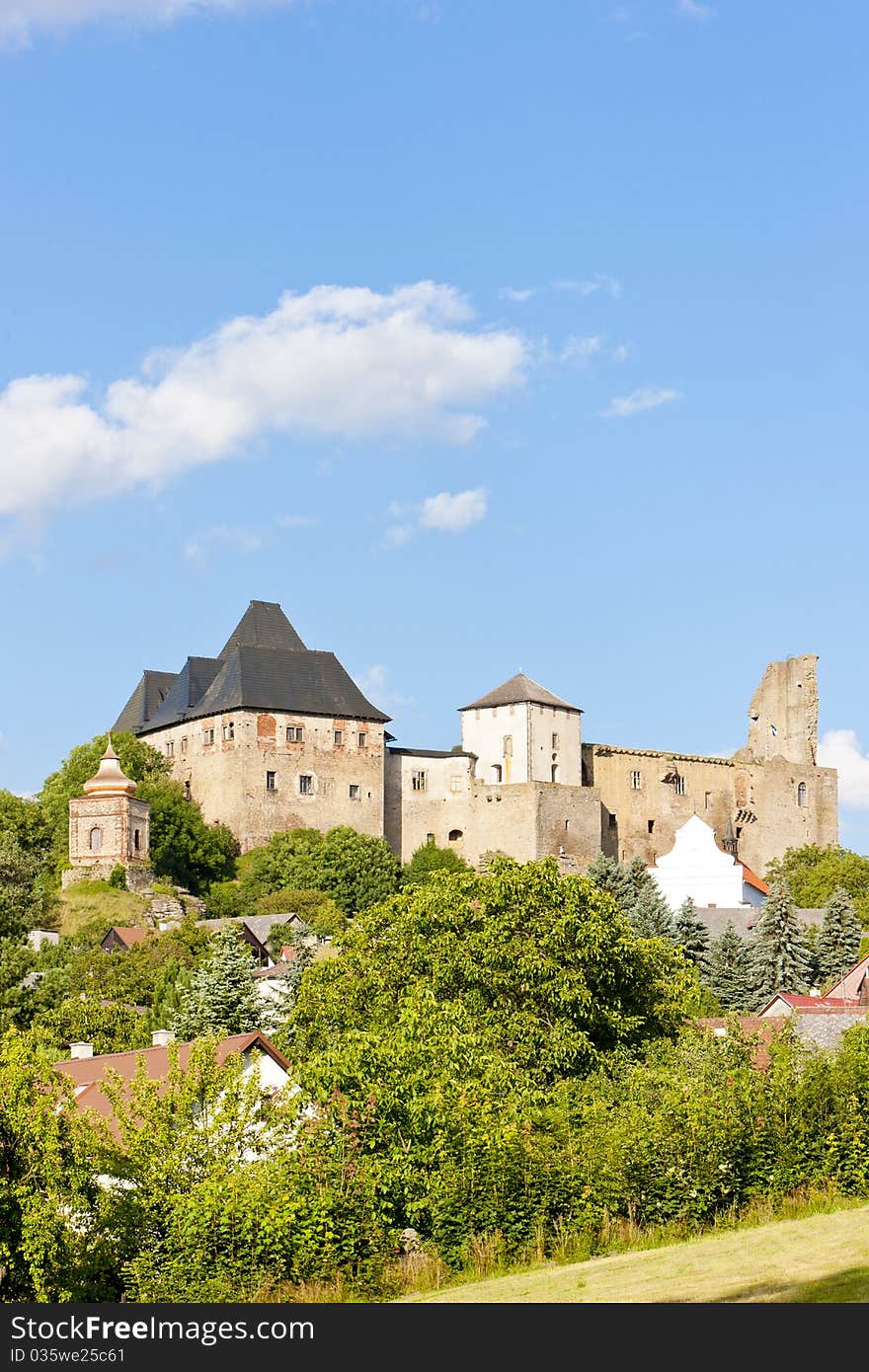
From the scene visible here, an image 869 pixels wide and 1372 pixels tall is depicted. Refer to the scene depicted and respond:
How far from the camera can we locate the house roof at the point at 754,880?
84375mm

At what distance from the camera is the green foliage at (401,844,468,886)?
3108 inches

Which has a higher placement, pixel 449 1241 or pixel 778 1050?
pixel 778 1050

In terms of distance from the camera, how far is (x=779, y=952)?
61.8m

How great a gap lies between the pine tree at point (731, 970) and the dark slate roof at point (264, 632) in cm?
2913

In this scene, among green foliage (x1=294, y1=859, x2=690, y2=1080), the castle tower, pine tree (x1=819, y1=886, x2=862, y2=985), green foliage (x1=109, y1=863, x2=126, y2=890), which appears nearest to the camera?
green foliage (x1=294, y1=859, x2=690, y2=1080)

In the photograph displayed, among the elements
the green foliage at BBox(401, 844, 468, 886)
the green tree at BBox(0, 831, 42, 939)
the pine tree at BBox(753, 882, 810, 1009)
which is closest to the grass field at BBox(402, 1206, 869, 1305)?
the pine tree at BBox(753, 882, 810, 1009)

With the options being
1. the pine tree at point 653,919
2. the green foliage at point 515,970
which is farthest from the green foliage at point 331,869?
the green foliage at point 515,970

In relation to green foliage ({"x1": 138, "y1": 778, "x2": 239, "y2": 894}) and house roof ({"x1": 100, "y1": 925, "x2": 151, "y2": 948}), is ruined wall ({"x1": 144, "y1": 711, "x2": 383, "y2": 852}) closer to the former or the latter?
green foliage ({"x1": 138, "y1": 778, "x2": 239, "y2": 894})

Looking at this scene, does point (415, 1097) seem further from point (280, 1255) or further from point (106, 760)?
point (106, 760)

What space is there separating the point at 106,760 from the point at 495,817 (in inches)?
647

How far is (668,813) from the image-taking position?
299ft

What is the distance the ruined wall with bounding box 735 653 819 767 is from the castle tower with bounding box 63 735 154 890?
1340 inches
